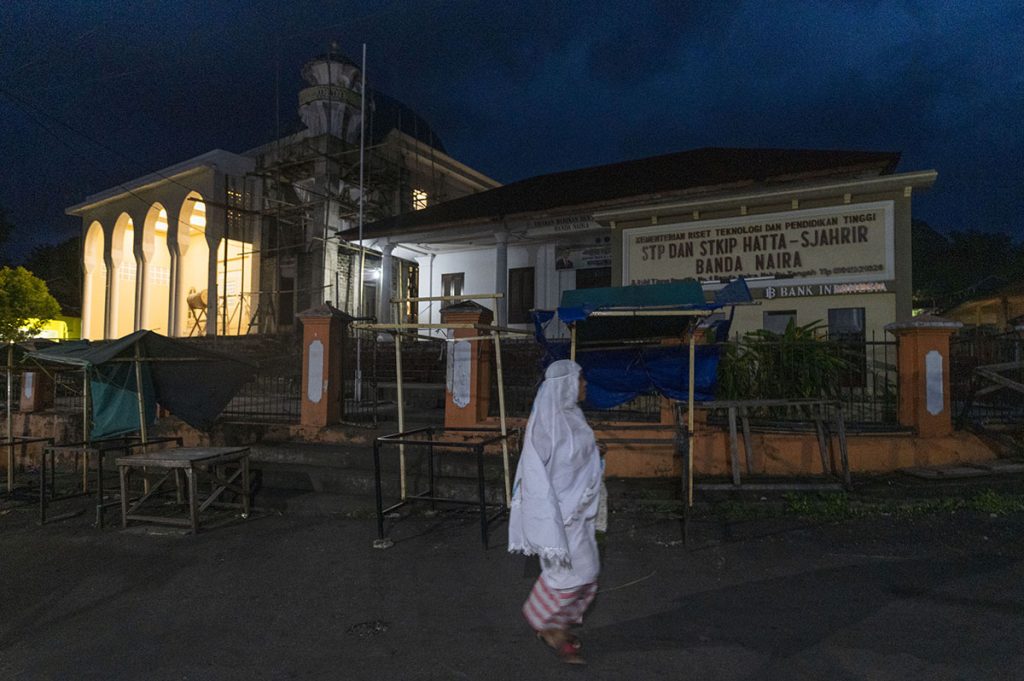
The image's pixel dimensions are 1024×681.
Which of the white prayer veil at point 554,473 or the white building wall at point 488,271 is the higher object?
the white building wall at point 488,271

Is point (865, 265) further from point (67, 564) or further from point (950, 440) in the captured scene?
point (67, 564)

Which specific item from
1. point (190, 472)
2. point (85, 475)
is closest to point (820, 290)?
point (190, 472)

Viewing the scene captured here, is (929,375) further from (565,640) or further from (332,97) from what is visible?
(332,97)

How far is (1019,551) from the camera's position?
4992 millimetres

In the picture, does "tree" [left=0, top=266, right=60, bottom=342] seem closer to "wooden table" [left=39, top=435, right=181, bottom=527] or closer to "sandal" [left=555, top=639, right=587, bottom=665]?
"wooden table" [left=39, top=435, right=181, bottom=527]

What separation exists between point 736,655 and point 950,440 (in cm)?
540

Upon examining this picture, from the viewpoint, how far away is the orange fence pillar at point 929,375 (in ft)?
23.3

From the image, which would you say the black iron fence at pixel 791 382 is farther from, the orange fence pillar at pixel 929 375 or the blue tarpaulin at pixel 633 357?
the blue tarpaulin at pixel 633 357

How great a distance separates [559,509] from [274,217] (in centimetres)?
2082

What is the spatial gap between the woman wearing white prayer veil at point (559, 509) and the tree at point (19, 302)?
71.9 feet

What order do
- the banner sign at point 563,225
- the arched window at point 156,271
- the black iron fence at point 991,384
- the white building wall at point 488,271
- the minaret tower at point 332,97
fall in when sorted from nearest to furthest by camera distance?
the black iron fence at point 991,384 → the banner sign at point 563,225 → the white building wall at point 488,271 → the minaret tower at point 332,97 → the arched window at point 156,271

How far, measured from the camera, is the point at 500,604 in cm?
428

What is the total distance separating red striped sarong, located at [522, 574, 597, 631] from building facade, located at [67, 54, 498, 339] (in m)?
17.0

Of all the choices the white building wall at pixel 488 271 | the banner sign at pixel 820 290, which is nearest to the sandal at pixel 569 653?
the banner sign at pixel 820 290
